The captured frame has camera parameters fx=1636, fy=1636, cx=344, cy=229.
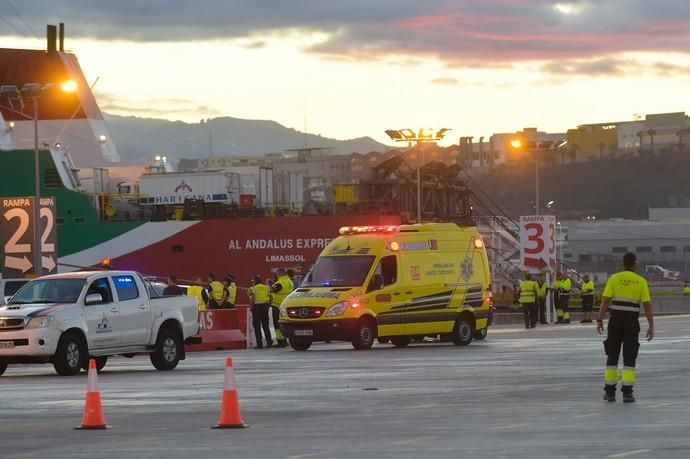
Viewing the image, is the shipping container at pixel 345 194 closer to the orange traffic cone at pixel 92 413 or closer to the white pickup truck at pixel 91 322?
the white pickup truck at pixel 91 322

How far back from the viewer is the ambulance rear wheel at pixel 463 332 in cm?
3538

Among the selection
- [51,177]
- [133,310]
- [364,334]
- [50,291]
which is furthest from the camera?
[51,177]

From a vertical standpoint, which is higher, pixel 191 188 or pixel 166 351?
pixel 191 188

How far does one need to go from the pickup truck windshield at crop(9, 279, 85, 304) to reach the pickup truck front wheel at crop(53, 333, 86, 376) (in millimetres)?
780

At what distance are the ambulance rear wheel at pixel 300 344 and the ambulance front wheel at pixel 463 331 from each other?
3.19 meters

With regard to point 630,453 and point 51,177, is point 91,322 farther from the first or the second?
point 51,177

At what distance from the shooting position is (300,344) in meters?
34.7

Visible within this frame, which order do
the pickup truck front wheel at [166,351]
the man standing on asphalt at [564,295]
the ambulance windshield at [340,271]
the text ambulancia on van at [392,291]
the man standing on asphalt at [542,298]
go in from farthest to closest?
the man standing on asphalt at [564,295]
the man standing on asphalt at [542,298]
the ambulance windshield at [340,271]
the text ambulancia on van at [392,291]
the pickup truck front wheel at [166,351]

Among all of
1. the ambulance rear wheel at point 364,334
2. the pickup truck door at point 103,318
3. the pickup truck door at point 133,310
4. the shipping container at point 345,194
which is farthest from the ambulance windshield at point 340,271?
the shipping container at point 345,194

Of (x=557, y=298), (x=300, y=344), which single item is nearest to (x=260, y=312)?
(x=300, y=344)

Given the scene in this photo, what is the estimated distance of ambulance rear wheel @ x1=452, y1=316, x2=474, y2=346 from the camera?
35375 mm

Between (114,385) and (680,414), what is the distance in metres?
9.27

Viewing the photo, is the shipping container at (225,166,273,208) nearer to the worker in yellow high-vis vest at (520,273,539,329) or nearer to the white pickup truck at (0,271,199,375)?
the worker in yellow high-vis vest at (520,273,539,329)

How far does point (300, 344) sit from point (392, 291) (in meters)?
2.26
